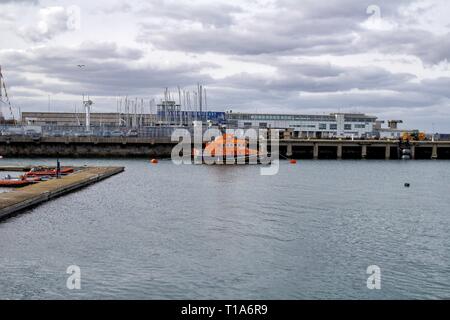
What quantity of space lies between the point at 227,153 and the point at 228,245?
6900cm

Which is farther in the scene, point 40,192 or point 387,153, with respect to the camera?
point 387,153

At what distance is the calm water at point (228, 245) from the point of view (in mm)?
24422

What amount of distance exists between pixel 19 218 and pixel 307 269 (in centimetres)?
2150

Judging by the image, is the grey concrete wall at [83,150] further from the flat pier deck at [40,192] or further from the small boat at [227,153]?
the flat pier deck at [40,192]

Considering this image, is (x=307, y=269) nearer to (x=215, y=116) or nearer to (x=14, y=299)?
(x=14, y=299)

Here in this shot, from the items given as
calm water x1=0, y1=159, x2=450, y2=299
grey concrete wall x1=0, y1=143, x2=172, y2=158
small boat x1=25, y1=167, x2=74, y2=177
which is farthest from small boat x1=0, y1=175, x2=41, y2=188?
grey concrete wall x1=0, y1=143, x2=172, y2=158

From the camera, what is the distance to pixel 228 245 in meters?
32.1

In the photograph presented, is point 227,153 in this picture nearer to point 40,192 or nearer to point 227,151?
point 227,151

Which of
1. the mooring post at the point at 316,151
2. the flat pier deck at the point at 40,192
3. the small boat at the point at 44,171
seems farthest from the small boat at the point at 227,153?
the flat pier deck at the point at 40,192

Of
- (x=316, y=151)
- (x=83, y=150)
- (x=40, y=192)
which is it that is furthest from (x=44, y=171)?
(x=316, y=151)

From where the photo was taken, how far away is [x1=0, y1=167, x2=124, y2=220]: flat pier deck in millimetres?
40994

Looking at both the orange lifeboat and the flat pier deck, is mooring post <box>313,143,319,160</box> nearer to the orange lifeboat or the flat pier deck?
the orange lifeboat
